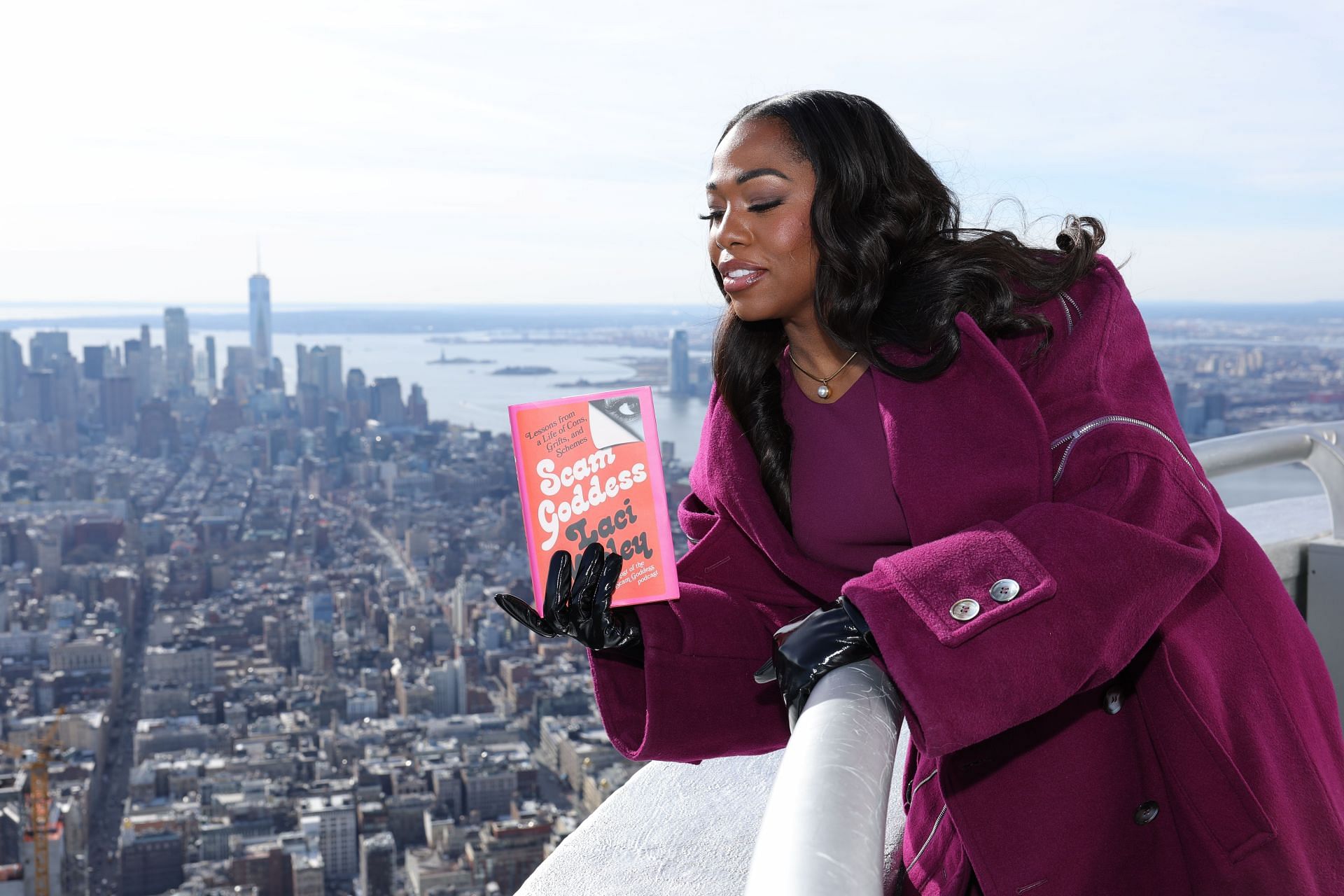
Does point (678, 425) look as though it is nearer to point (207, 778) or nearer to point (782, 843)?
point (782, 843)

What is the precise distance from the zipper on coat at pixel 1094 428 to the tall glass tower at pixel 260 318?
2826 cm

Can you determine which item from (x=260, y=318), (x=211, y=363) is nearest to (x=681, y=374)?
(x=260, y=318)

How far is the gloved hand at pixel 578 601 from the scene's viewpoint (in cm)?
111

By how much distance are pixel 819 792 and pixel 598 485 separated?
1.92 feet

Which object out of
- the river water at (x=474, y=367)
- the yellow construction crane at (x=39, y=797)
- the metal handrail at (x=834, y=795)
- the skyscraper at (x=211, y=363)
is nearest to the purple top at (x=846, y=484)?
the metal handrail at (x=834, y=795)

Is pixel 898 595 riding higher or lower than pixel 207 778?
higher

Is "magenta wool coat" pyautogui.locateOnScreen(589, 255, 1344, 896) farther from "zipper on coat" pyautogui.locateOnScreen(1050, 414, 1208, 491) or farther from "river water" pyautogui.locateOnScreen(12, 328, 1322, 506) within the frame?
"river water" pyautogui.locateOnScreen(12, 328, 1322, 506)

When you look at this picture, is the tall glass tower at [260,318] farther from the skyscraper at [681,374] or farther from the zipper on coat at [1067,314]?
the zipper on coat at [1067,314]

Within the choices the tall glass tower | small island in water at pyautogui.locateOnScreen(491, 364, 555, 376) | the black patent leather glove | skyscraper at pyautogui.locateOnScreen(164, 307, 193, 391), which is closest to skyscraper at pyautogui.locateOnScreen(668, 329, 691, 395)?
the black patent leather glove

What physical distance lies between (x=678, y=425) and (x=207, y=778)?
33.8ft

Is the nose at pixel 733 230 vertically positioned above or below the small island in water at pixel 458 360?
above

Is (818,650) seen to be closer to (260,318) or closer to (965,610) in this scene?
(965,610)

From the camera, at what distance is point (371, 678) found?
50.1ft

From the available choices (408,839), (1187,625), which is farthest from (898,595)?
(408,839)
